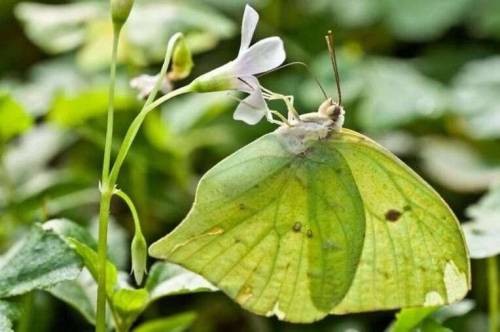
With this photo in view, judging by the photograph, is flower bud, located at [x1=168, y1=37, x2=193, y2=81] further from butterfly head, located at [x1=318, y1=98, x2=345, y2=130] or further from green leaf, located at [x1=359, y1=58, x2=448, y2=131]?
green leaf, located at [x1=359, y1=58, x2=448, y2=131]

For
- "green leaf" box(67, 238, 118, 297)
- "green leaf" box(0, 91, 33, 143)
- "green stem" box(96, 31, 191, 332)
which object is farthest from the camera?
"green leaf" box(0, 91, 33, 143)

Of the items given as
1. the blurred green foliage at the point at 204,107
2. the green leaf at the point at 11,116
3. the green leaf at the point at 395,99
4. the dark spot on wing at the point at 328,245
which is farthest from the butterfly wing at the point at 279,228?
the green leaf at the point at 395,99

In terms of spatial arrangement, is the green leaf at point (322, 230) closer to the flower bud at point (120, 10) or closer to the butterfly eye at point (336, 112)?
the butterfly eye at point (336, 112)

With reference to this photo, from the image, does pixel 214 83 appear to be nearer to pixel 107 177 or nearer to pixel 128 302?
pixel 107 177

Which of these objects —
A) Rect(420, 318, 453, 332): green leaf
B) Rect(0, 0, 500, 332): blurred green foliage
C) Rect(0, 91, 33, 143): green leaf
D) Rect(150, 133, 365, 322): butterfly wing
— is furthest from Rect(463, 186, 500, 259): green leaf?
Rect(0, 91, 33, 143): green leaf

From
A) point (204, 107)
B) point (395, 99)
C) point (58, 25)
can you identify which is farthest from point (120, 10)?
point (395, 99)

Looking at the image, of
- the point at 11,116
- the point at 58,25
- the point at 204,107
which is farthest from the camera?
the point at 58,25
